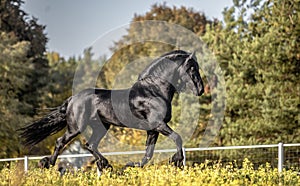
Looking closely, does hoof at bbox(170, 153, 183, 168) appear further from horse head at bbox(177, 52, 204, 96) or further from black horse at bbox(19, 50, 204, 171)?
horse head at bbox(177, 52, 204, 96)

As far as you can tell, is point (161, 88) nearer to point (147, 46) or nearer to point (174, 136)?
point (174, 136)

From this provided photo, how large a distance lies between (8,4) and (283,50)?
15.6 m

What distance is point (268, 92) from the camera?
1978cm

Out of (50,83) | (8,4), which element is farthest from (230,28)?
(8,4)

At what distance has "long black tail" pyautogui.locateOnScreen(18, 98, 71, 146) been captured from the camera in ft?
30.5

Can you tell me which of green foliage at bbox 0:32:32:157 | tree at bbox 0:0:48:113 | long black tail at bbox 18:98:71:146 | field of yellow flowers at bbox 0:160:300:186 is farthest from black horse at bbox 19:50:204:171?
tree at bbox 0:0:48:113

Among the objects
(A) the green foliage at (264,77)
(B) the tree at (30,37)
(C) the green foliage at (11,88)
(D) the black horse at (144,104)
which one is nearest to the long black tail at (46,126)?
(D) the black horse at (144,104)

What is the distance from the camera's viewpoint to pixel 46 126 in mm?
9391

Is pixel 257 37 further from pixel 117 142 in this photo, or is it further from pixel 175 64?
pixel 175 64

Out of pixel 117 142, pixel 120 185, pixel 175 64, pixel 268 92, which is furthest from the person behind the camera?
pixel 117 142

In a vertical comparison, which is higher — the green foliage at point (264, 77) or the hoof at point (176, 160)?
the green foliage at point (264, 77)

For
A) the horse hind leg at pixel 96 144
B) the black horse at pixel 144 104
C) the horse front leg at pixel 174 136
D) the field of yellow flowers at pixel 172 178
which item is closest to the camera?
the field of yellow flowers at pixel 172 178

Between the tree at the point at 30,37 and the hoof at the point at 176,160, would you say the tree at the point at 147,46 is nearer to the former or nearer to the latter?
the tree at the point at 30,37

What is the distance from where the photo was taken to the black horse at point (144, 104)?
8148mm
